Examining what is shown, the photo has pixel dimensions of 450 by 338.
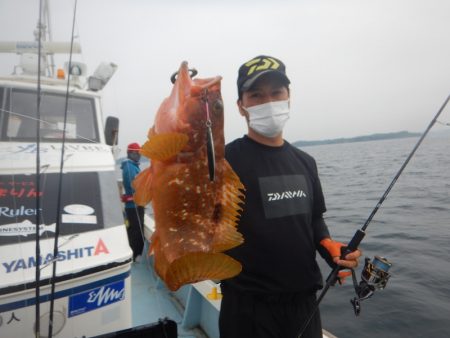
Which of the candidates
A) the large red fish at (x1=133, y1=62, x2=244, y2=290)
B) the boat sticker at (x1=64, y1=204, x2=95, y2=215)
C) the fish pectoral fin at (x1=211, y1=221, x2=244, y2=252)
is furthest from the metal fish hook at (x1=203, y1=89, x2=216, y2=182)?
the boat sticker at (x1=64, y1=204, x2=95, y2=215)

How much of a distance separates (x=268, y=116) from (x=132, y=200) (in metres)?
2.38

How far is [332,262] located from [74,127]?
146 inches

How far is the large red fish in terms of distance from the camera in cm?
125

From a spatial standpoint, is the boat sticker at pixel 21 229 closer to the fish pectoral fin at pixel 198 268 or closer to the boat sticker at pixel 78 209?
the boat sticker at pixel 78 209

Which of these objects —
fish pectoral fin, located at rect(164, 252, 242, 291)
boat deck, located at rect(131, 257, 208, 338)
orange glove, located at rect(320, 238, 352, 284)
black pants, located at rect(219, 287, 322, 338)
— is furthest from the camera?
boat deck, located at rect(131, 257, 208, 338)

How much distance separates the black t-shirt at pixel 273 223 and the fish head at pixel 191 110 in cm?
67

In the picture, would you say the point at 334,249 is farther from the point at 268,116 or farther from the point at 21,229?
the point at 21,229

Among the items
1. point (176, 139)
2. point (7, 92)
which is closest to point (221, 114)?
point (176, 139)

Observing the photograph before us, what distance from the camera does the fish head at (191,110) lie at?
1.26 meters

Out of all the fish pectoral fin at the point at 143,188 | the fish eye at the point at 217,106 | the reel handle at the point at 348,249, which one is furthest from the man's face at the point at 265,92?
the reel handle at the point at 348,249

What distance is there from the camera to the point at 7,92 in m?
3.57

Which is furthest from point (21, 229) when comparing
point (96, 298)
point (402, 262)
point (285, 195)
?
point (402, 262)

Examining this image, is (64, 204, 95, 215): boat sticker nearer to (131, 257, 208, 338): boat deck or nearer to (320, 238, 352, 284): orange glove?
(131, 257, 208, 338): boat deck

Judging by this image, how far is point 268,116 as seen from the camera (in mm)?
1964
